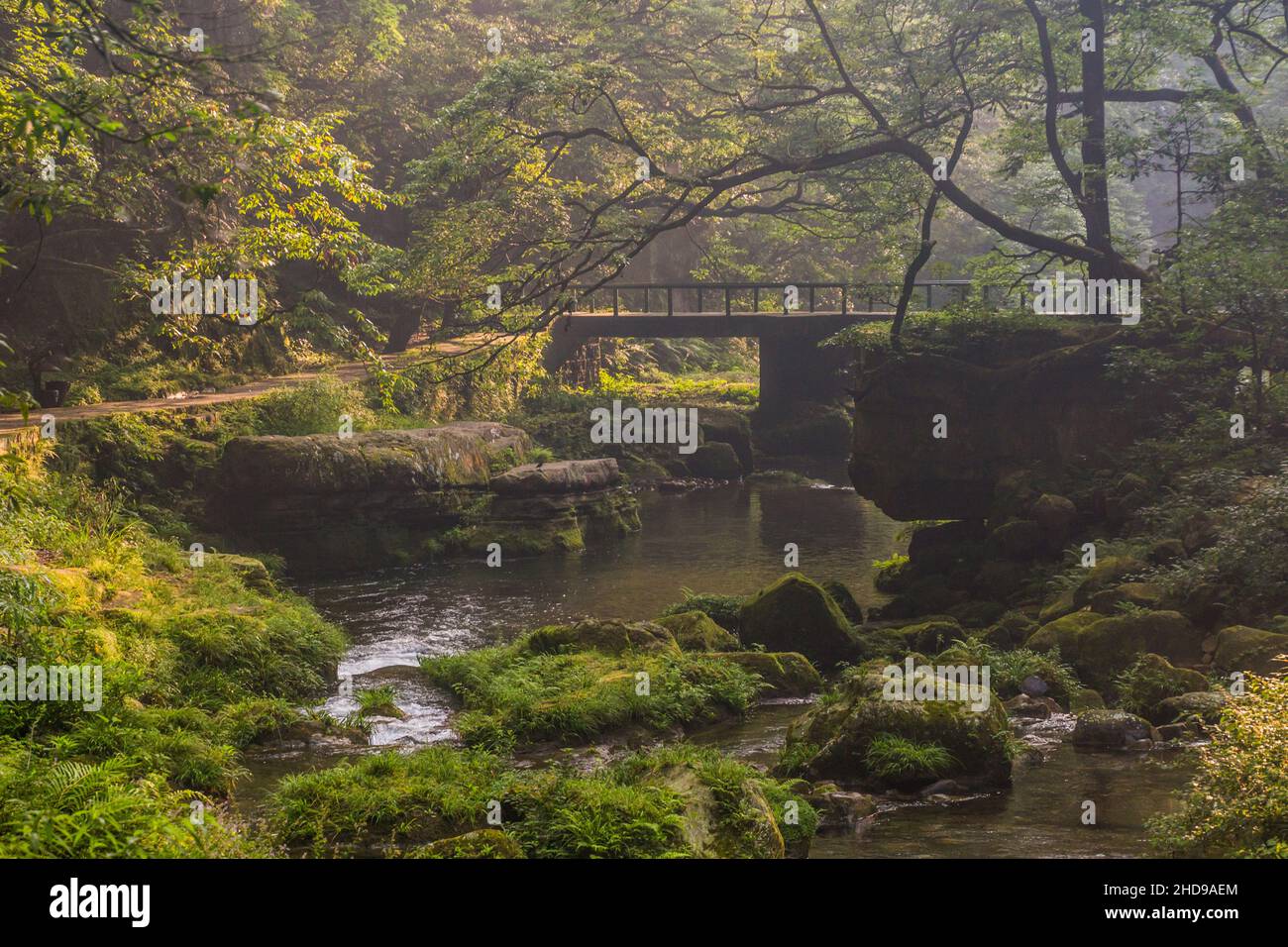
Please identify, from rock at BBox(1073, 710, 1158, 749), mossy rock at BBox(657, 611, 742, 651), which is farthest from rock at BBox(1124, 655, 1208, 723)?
mossy rock at BBox(657, 611, 742, 651)

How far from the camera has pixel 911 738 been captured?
10516 mm

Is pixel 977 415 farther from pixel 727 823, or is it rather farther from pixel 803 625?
pixel 727 823

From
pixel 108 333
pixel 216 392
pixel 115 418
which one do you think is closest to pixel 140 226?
pixel 108 333

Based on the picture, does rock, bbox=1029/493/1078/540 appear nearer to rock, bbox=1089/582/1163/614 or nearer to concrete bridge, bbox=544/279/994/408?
rock, bbox=1089/582/1163/614

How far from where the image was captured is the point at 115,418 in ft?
66.9

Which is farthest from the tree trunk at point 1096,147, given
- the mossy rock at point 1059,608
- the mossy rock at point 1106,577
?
the mossy rock at point 1059,608

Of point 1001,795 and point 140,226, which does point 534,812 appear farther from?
point 140,226

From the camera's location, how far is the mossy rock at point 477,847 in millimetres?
7102

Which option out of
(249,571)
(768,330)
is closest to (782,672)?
(249,571)

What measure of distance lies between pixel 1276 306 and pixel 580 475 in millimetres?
13641

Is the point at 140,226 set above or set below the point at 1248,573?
above

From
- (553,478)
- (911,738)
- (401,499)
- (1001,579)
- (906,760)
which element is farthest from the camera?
(553,478)

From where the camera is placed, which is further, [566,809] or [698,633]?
[698,633]

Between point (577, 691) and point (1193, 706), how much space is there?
6.16 metres
